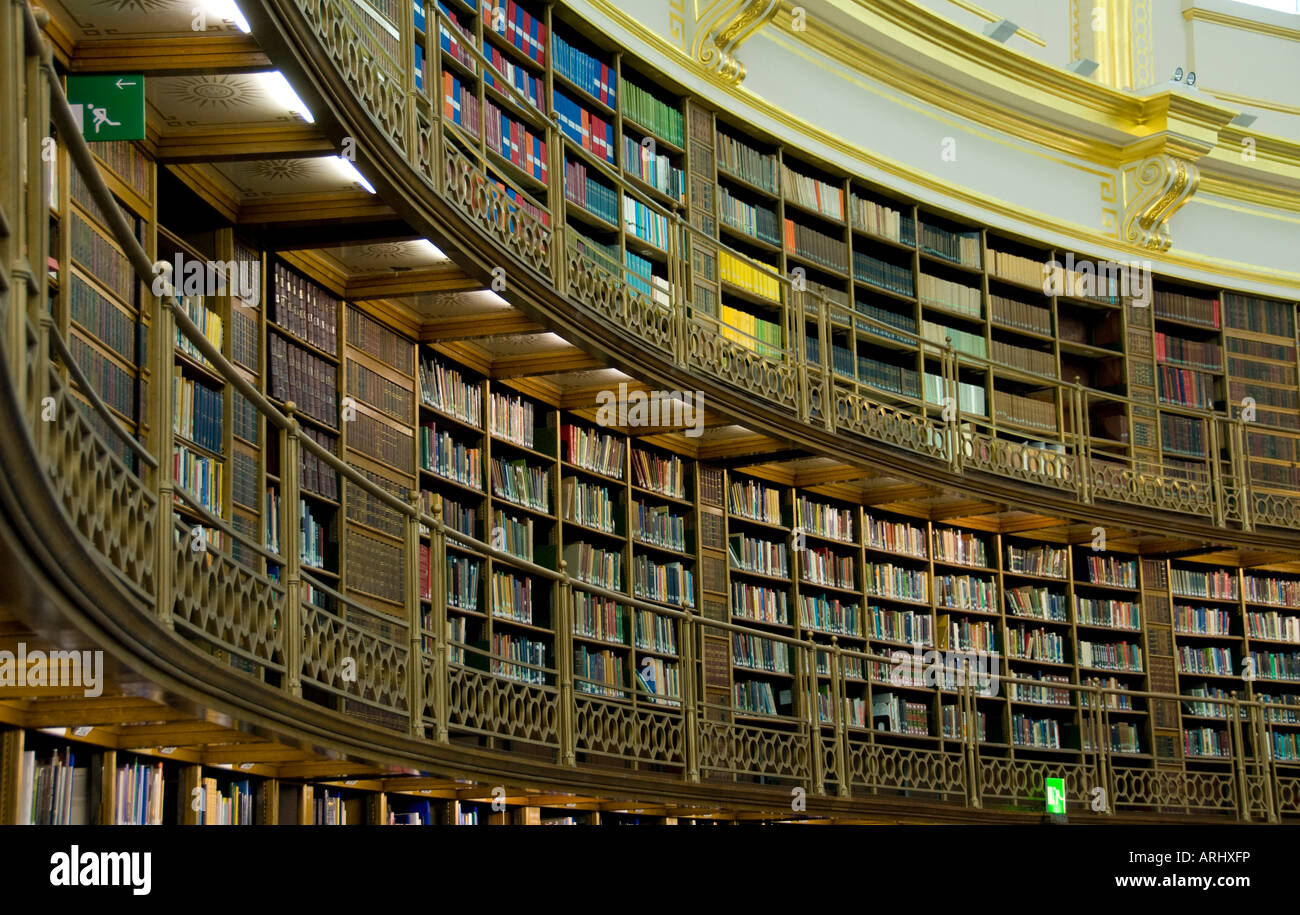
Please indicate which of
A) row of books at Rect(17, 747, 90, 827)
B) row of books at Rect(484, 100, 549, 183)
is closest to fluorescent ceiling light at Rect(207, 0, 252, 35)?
row of books at Rect(17, 747, 90, 827)

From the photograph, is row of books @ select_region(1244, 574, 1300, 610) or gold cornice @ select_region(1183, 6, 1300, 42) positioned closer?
row of books @ select_region(1244, 574, 1300, 610)

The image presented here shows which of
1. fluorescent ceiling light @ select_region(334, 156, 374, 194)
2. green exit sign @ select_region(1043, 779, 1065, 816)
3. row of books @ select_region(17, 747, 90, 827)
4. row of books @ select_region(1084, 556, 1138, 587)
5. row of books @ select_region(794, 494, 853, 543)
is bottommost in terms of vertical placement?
green exit sign @ select_region(1043, 779, 1065, 816)

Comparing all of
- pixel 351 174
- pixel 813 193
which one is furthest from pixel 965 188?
pixel 351 174

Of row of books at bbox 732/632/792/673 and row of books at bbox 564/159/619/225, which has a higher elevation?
row of books at bbox 564/159/619/225

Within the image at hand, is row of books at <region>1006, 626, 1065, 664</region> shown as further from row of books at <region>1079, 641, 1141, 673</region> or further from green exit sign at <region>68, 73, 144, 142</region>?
green exit sign at <region>68, 73, 144, 142</region>

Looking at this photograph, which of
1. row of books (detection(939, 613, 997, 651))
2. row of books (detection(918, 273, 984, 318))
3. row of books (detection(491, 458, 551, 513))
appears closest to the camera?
row of books (detection(491, 458, 551, 513))

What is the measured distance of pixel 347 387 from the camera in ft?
20.9

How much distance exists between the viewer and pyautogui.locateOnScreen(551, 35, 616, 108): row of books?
8.04 m

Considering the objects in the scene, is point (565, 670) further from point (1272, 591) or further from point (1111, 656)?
point (1272, 591)

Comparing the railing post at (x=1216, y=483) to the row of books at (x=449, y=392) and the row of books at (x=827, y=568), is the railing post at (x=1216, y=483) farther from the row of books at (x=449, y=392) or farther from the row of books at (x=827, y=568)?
the row of books at (x=449, y=392)

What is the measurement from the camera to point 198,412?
5379 millimetres

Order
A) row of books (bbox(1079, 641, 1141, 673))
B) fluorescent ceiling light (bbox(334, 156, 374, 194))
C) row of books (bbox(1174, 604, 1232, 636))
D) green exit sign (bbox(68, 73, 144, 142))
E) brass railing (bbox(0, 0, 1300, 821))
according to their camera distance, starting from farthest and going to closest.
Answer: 1. row of books (bbox(1174, 604, 1232, 636))
2. row of books (bbox(1079, 641, 1141, 673))
3. fluorescent ceiling light (bbox(334, 156, 374, 194))
4. green exit sign (bbox(68, 73, 144, 142))
5. brass railing (bbox(0, 0, 1300, 821))

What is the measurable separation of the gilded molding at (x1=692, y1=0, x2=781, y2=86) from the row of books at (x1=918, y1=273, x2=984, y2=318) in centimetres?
197
